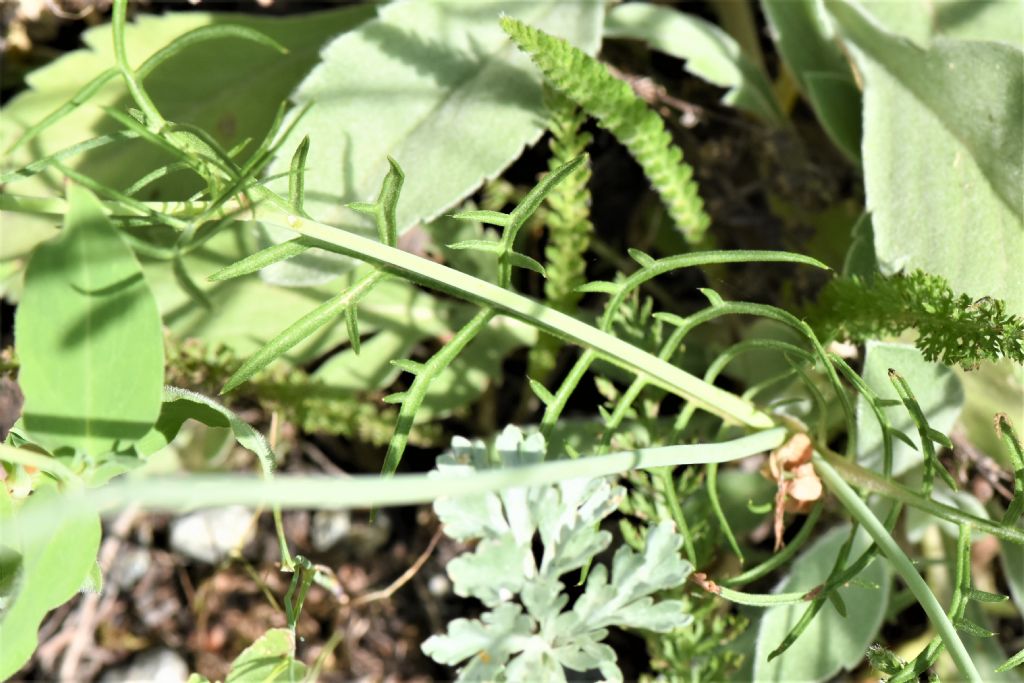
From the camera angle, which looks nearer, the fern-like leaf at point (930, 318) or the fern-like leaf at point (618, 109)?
the fern-like leaf at point (930, 318)

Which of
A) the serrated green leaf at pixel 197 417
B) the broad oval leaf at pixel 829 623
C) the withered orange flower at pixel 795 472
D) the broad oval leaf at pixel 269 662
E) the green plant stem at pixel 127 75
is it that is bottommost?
the broad oval leaf at pixel 829 623

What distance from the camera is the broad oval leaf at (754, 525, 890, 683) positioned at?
0.96 metres

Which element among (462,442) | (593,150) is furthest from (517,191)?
(462,442)

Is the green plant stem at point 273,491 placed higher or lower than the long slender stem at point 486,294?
higher

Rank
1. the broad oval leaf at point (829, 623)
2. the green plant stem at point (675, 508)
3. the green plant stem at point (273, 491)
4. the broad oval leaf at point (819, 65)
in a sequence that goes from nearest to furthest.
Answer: the green plant stem at point (273, 491)
the green plant stem at point (675, 508)
the broad oval leaf at point (829, 623)
the broad oval leaf at point (819, 65)

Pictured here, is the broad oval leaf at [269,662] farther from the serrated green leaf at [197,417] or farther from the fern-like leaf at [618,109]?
the fern-like leaf at [618,109]

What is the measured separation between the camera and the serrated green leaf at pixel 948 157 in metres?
0.87

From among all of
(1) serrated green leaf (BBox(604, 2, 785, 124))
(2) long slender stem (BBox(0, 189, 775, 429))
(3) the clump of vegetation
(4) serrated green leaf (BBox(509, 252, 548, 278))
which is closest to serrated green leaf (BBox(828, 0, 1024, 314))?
(3) the clump of vegetation

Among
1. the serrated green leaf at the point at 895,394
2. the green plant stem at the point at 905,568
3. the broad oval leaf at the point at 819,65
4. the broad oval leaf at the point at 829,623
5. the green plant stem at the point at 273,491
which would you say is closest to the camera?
the green plant stem at the point at 273,491

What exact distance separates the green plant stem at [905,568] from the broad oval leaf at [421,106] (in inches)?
18.0

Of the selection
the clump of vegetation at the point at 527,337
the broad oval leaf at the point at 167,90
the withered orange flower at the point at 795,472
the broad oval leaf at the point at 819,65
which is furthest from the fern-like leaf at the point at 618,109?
the broad oval leaf at the point at 167,90

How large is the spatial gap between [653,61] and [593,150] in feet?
0.53

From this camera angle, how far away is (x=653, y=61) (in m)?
1.34

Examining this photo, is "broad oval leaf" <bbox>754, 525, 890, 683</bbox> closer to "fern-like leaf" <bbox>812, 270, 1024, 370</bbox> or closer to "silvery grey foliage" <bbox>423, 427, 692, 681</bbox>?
"fern-like leaf" <bbox>812, 270, 1024, 370</bbox>
